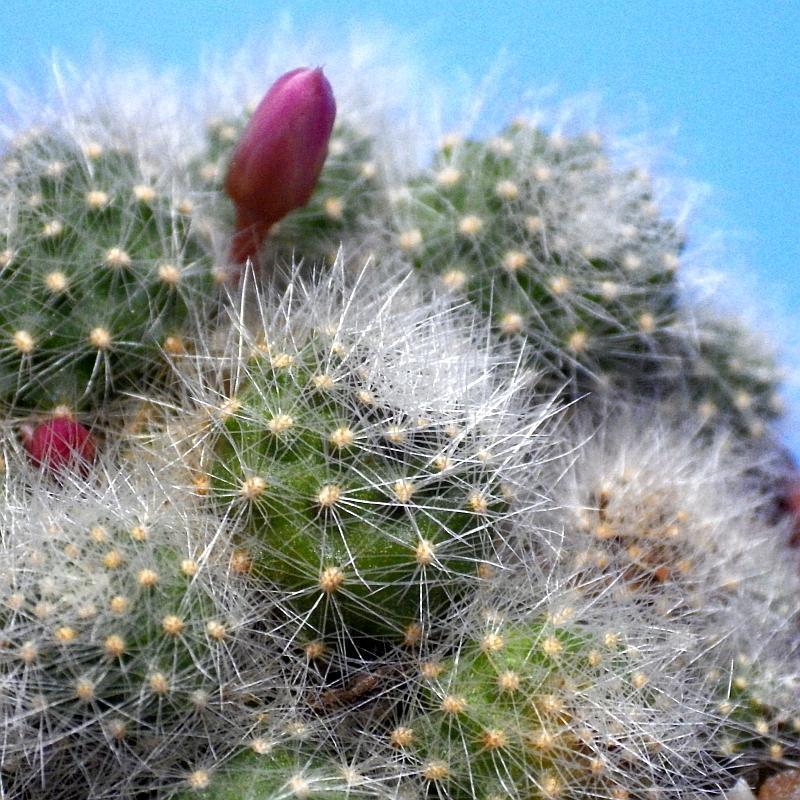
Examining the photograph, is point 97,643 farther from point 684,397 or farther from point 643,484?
point 684,397

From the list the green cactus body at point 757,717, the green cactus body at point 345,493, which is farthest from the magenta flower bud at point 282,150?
the green cactus body at point 757,717

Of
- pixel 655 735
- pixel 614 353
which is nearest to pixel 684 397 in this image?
pixel 614 353

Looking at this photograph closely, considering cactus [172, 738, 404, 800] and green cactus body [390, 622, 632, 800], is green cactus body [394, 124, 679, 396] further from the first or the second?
cactus [172, 738, 404, 800]

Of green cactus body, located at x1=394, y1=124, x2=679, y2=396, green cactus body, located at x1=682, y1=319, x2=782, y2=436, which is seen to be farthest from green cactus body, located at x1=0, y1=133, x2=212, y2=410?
green cactus body, located at x1=682, y1=319, x2=782, y2=436

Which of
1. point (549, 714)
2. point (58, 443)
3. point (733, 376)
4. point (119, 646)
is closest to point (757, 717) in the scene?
point (549, 714)

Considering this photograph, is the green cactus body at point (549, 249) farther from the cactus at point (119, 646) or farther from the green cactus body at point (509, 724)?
the cactus at point (119, 646)

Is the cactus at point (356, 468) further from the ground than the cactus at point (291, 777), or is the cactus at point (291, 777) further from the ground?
the cactus at point (356, 468)
